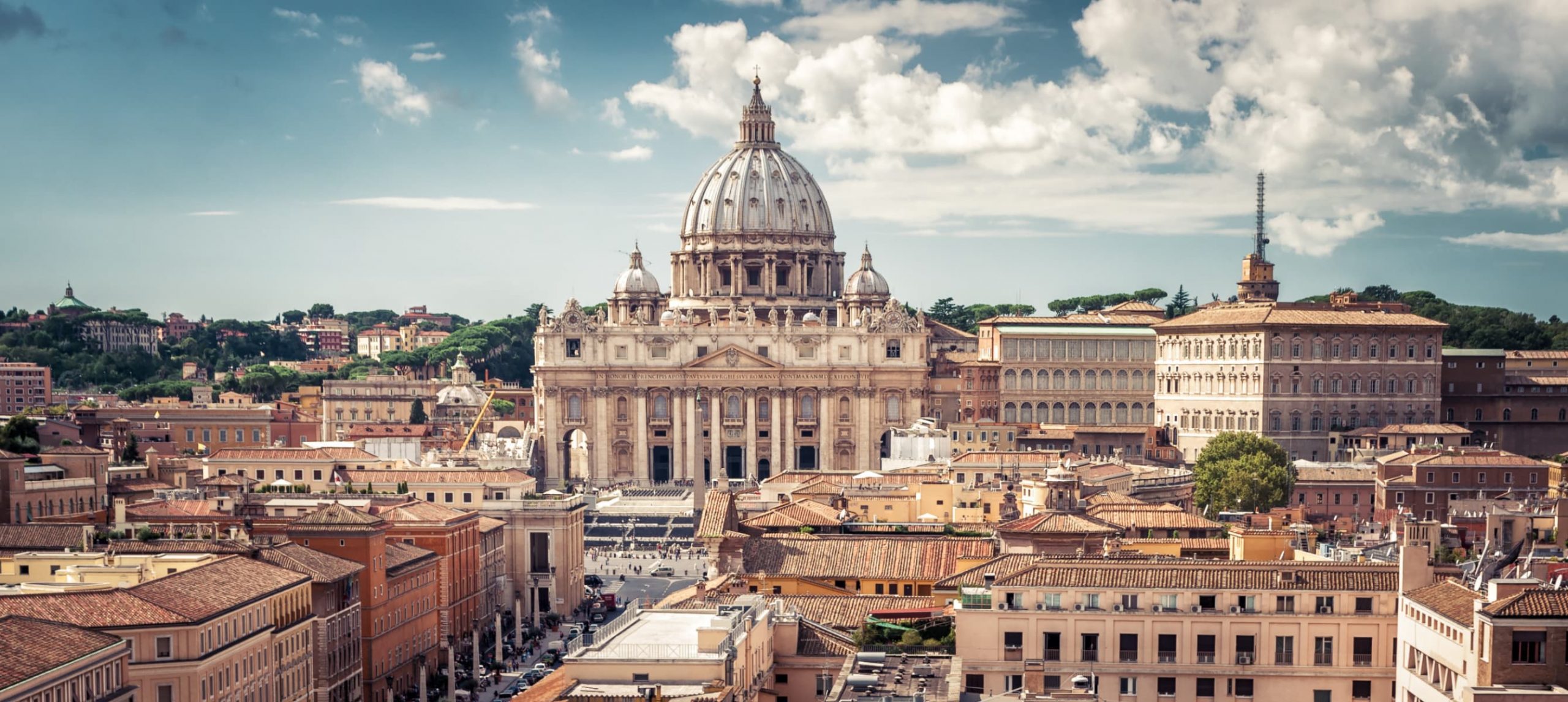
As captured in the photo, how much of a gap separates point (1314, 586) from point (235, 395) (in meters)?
113

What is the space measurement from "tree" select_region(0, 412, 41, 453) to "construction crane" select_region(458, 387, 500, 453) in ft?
121

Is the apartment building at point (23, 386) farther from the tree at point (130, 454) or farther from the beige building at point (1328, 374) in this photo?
the beige building at point (1328, 374)

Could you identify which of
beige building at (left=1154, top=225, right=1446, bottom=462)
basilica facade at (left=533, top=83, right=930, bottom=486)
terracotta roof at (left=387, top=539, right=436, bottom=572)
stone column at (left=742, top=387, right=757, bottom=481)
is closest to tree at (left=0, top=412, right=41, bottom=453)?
terracotta roof at (left=387, top=539, right=436, bottom=572)

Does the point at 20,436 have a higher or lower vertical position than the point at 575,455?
higher

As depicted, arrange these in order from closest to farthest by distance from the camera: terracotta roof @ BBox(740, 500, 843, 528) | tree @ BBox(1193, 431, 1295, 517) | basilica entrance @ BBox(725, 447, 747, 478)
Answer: terracotta roof @ BBox(740, 500, 843, 528) → tree @ BBox(1193, 431, 1295, 517) → basilica entrance @ BBox(725, 447, 747, 478)

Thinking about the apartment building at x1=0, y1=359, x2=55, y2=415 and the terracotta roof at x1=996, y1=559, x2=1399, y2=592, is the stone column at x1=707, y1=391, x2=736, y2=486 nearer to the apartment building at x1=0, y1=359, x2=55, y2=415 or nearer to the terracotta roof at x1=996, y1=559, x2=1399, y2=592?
the apartment building at x1=0, y1=359, x2=55, y2=415

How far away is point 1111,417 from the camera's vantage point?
136625mm

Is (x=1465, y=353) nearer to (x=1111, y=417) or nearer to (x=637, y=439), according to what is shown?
(x=1111, y=417)

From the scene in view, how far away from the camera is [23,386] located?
547 feet

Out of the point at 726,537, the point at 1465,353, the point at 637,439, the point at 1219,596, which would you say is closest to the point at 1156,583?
the point at 1219,596

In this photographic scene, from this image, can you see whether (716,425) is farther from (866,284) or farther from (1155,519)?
(1155,519)

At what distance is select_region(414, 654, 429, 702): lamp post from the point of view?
187 feet

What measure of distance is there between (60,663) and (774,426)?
11119 centimetres

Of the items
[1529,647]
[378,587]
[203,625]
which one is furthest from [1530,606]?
[378,587]
